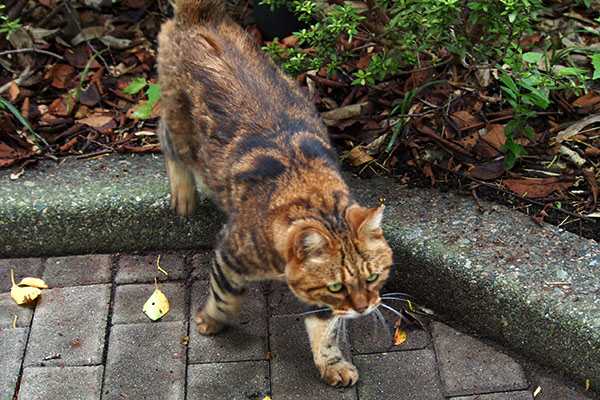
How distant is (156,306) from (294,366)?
0.81 metres

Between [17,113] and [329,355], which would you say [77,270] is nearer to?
[17,113]

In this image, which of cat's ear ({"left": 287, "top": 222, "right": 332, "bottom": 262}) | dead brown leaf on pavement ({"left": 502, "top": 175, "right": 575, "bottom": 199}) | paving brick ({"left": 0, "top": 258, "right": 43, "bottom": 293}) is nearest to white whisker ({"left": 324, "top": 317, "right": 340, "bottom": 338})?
cat's ear ({"left": 287, "top": 222, "right": 332, "bottom": 262})

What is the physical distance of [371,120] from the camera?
14.0 ft

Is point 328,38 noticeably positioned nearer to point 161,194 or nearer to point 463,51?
point 463,51

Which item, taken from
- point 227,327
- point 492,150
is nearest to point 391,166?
point 492,150

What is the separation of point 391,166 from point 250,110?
1.08 m

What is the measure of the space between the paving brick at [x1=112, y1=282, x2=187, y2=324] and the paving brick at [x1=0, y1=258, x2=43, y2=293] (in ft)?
1.66

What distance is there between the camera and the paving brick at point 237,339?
3.50 metres

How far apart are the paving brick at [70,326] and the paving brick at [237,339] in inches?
18.3

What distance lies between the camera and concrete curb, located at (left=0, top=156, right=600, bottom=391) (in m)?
3.25

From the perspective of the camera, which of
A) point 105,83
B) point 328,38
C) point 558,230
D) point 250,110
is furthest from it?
point 105,83

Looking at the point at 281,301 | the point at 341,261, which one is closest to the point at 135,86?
the point at 281,301

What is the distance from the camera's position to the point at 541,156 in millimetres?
4027

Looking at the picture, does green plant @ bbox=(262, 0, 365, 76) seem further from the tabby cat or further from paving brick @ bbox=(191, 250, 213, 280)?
paving brick @ bbox=(191, 250, 213, 280)
